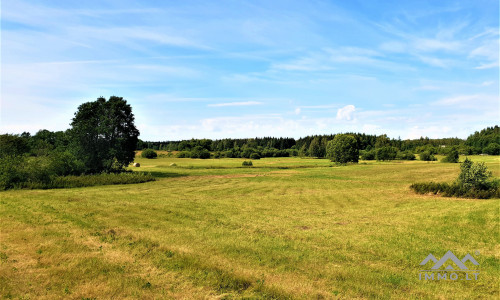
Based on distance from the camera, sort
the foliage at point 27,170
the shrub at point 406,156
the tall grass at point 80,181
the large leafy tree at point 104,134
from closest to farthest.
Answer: the foliage at point 27,170, the tall grass at point 80,181, the large leafy tree at point 104,134, the shrub at point 406,156

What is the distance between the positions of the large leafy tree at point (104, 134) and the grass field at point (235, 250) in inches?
1309

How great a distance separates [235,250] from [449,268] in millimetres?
9097

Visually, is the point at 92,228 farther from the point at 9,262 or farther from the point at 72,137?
the point at 72,137

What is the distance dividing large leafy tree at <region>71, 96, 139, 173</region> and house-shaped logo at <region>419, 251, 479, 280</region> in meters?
55.8

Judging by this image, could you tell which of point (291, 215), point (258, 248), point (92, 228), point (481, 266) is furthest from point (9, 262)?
point (481, 266)

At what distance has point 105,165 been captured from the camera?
184 feet

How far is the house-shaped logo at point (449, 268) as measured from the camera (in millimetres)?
11609

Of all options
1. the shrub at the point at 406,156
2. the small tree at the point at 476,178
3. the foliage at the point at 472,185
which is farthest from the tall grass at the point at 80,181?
the shrub at the point at 406,156

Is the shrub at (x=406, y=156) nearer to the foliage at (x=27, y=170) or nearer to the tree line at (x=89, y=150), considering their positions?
the tree line at (x=89, y=150)

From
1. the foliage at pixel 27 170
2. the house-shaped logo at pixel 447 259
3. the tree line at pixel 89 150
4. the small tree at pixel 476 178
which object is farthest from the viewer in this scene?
the tree line at pixel 89 150

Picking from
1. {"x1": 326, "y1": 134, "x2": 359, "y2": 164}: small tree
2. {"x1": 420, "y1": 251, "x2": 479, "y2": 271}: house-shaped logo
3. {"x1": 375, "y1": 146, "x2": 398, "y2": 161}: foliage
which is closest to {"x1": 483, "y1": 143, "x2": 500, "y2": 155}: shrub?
{"x1": 375, "y1": 146, "x2": 398, "y2": 161}: foliage

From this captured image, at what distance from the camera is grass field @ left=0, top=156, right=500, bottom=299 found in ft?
33.4

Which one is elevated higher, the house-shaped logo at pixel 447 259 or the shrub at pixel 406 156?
the shrub at pixel 406 156

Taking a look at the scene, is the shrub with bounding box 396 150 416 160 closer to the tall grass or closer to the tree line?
the tree line
